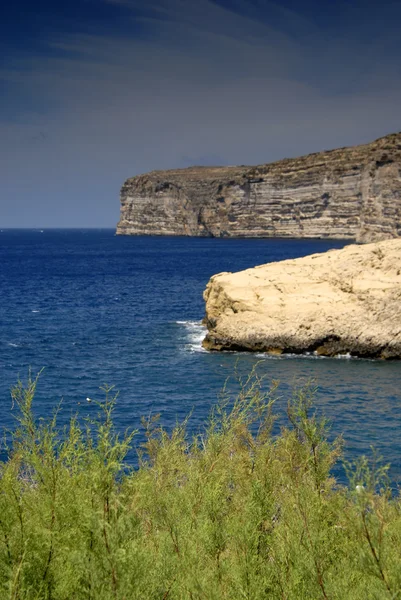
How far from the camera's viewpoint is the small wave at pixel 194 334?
36741mm

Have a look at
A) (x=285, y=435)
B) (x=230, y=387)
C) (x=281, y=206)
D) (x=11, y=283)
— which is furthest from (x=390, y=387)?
(x=281, y=206)

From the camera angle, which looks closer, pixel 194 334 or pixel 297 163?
pixel 194 334

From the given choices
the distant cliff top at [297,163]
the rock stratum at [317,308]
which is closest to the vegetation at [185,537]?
the rock stratum at [317,308]

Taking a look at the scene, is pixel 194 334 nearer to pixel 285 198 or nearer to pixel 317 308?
pixel 317 308

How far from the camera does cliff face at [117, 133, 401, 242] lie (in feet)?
372

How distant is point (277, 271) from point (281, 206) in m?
107

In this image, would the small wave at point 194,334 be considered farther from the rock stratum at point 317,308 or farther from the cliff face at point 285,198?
the cliff face at point 285,198

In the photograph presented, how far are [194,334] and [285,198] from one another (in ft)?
343

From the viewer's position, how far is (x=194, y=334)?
4091 cm

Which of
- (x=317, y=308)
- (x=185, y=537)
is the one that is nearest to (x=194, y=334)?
(x=317, y=308)

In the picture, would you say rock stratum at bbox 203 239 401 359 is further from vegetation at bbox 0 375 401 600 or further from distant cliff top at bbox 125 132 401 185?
distant cliff top at bbox 125 132 401 185

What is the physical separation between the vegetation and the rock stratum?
21881 millimetres

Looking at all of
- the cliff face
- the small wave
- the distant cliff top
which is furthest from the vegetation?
the distant cliff top

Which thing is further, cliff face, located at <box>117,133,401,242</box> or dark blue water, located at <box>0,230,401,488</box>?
cliff face, located at <box>117,133,401,242</box>
